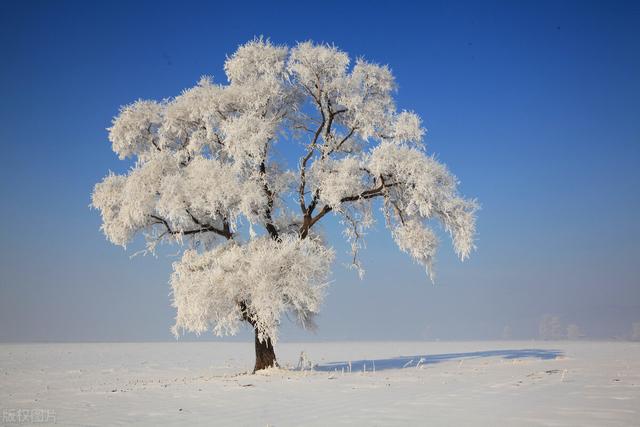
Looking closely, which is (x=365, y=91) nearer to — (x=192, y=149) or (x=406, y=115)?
(x=406, y=115)

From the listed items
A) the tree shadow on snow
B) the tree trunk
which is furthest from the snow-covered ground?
the tree shadow on snow

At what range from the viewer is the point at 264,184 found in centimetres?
2114

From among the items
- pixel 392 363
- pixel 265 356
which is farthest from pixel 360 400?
pixel 392 363

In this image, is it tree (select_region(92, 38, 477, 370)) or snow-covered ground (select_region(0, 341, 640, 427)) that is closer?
snow-covered ground (select_region(0, 341, 640, 427))

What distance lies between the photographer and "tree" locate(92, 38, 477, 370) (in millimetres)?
19234

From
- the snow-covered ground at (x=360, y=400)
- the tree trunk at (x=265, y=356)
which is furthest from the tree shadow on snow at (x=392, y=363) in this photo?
the snow-covered ground at (x=360, y=400)

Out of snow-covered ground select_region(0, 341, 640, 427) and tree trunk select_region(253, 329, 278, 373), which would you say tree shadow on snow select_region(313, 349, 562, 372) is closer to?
tree trunk select_region(253, 329, 278, 373)

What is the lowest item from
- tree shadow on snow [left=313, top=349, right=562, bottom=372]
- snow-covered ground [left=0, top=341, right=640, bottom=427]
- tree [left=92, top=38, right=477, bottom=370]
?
tree shadow on snow [left=313, top=349, right=562, bottom=372]

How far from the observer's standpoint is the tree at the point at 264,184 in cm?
1923

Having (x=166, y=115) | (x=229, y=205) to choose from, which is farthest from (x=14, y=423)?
(x=166, y=115)

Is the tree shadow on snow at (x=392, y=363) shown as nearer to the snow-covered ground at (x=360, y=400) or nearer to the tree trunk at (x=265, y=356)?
the tree trunk at (x=265, y=356)

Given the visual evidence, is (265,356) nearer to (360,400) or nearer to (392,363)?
(392,363)

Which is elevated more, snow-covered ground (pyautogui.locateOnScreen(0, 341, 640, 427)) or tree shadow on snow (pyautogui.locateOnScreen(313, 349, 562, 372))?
snow-covered ground (pyautogui.locateOnScreen(0, 341, 640, 427))

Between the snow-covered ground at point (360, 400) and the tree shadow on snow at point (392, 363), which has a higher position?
the snow-covered ground at point (360, 400)
